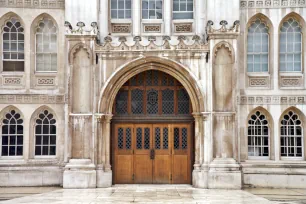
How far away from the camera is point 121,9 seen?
20703 millimetres

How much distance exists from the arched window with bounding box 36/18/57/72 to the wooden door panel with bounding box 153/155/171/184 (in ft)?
19.1

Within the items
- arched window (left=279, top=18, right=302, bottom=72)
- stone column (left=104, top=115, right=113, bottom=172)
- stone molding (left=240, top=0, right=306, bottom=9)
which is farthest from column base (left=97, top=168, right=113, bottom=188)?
stone molding (left=240, top=0, right=306, bottom=9)

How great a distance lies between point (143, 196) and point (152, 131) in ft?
14.0

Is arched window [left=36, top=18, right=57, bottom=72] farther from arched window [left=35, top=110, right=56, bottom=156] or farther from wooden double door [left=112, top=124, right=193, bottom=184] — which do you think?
wooden double door [left=112, top=124, right=193, bottom=184]

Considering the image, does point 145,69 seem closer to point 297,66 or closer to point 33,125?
point 33,125

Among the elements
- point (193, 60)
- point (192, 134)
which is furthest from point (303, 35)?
point (192, 134)

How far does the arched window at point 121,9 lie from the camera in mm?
20688

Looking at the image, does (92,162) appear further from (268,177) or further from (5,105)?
(268,177)

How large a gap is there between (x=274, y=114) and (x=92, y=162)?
770 cm

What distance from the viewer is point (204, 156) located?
19.4m

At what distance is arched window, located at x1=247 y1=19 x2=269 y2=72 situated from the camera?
20.9m

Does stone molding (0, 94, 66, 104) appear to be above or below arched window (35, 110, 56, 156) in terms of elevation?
above

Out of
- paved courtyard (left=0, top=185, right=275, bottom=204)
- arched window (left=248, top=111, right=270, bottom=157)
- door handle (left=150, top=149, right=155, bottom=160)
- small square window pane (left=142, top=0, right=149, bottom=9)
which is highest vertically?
small square window pane (left=142, top=0, right=149, bottom=9)

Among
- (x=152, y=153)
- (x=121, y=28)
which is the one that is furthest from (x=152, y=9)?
(x=152, y=153)
